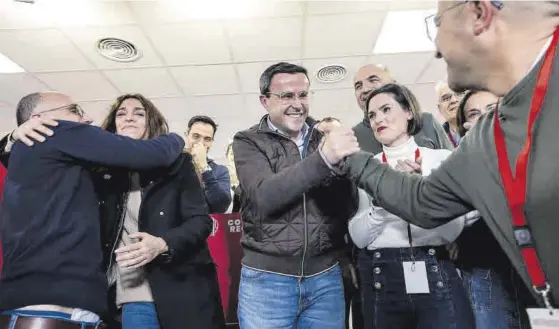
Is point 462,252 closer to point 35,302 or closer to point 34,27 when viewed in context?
point 35,302

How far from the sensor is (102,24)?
12.8 feet

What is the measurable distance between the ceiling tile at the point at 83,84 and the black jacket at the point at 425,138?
12.4 feet

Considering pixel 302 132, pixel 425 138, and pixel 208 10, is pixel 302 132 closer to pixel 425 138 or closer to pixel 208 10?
pixel 425 138

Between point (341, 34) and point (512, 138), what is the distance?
11.6ft

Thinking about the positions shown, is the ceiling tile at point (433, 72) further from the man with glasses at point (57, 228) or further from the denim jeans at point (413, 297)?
the man with glasses at point (57, 228)

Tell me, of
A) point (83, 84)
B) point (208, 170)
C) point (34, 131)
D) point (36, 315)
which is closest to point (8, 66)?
point (83, 84)

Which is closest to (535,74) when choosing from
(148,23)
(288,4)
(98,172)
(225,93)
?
(98,172)

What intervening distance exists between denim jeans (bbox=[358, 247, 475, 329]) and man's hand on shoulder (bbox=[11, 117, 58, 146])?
1.22m

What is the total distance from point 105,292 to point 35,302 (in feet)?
0.65

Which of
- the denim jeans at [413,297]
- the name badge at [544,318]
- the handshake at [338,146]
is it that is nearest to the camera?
the name badge at [544,318]

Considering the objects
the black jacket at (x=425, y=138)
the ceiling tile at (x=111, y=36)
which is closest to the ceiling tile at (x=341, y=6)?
the ceiling tile at (x=111, y=36)

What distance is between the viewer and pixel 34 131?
A: 1.40m

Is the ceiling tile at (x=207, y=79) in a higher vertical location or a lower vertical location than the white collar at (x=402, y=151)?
higher

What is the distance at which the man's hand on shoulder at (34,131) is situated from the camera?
138 cm
